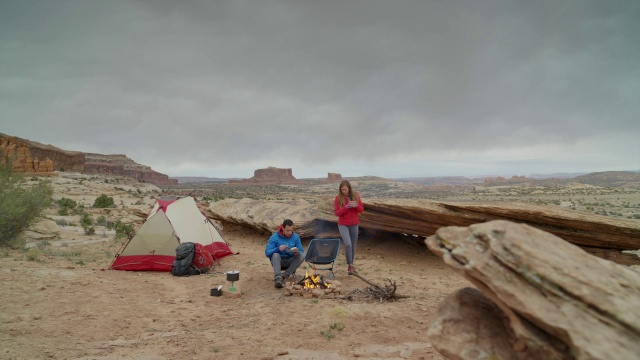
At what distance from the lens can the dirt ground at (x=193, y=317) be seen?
519cm

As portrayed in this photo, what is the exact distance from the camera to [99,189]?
4344 centimetres

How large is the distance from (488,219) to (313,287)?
472 cm

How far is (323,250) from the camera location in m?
9.35

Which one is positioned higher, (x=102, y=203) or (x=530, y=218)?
(x=530, y=218)

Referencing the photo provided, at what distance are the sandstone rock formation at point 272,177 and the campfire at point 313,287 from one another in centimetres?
11770

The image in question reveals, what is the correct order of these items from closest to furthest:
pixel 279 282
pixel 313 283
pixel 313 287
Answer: pixel 313 287 → pixel 313 283 → pixel 279 282

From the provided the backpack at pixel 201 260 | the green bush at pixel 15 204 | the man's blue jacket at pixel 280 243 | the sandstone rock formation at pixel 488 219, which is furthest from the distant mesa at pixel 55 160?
the sandstone rock formation at pixel 488 219

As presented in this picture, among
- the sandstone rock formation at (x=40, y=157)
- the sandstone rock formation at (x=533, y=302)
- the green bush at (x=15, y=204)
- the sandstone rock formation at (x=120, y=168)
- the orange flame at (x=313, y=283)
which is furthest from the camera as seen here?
the sandstone rock formation at (x=120, y=168)

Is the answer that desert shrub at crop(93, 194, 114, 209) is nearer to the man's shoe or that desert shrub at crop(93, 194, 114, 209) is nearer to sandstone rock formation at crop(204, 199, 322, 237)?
sandstone rock formation at crop(204, 199, 322, 237)

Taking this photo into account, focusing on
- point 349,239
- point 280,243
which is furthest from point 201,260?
point 349,239

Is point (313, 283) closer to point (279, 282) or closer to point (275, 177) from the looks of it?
point (279, 282)

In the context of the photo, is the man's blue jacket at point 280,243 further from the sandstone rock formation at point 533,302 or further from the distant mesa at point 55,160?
the distant mesa at point 55,160

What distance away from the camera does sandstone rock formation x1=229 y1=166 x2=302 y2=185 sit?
416 ft

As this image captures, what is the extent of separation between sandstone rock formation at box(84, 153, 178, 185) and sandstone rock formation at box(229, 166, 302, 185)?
27.5m
